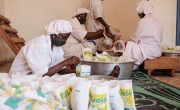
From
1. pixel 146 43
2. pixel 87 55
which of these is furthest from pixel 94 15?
pixel 87 55

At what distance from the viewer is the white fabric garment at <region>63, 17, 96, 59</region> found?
12.0 feet

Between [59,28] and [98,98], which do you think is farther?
[59,28]

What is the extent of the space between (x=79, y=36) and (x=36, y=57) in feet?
5.76

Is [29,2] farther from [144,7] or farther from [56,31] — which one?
[56,31]

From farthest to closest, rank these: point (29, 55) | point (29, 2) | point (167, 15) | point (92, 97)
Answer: point (29, 2) → point (167, 15) → point (29, 55) → point (92, 97)

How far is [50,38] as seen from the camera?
2043 mm

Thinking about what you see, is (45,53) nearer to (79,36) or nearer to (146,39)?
(79,36)

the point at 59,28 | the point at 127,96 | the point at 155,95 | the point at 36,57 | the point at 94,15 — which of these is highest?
the point at 94,15

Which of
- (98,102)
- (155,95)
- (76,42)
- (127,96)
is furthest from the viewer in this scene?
(76,42)

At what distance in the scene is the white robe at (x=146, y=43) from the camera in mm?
3549

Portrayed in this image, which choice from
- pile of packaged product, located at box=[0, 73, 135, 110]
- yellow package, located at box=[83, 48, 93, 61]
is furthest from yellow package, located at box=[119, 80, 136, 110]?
yellow package, located at box=[83, 48, 93, 61]

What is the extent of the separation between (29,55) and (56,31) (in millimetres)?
273

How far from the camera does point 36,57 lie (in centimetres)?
197

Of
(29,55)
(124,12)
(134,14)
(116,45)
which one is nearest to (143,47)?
(116,45)
